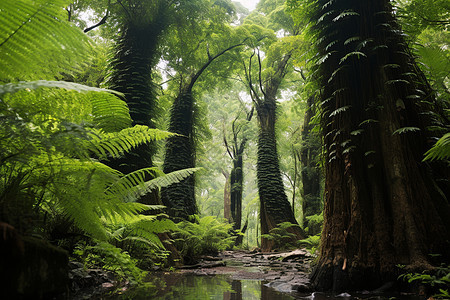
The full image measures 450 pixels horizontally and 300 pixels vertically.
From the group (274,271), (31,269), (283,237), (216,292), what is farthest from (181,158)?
(31,269)

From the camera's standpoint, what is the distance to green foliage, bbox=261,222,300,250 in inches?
393

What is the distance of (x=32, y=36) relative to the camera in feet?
5.52

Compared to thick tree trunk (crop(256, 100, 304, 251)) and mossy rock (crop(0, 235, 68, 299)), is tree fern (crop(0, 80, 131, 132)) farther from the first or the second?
thick tree trunk (crop(256, 100, 304, 251))

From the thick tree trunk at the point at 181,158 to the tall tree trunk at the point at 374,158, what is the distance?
5218 mm

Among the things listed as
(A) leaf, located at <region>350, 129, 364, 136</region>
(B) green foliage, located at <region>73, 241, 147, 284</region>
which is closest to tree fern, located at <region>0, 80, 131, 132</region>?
(B) green foliage, located at <region>73, 241, 147, 284</region>

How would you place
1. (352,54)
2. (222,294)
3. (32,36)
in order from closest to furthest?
(32,36) → (222,294) → (352,54)

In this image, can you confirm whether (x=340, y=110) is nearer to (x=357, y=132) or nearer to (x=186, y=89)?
(x=357, y=132)

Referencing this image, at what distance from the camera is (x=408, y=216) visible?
8.75 feet

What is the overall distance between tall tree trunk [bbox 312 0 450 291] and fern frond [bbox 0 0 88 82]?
3022 millimetres

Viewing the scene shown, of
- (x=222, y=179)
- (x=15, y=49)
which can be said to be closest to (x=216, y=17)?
(x=15, y=49)

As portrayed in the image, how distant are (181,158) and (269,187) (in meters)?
4.22

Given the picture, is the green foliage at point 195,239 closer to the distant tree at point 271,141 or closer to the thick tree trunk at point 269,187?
the thick tree trunk at point 269,187

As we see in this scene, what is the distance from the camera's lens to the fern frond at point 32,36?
162 centimetres

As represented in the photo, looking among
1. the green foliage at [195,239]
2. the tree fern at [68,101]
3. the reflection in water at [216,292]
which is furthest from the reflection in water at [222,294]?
the green foliage at [195,239]
